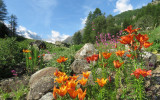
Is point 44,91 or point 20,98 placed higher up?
point 44,91

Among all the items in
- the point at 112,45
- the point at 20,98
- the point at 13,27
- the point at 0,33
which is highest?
the point at 13,27

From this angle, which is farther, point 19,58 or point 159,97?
point 19,58

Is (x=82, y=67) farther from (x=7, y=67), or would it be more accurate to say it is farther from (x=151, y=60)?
(x=7, y=67)

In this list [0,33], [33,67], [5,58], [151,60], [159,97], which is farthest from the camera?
[0,33]

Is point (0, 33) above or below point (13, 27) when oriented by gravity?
below

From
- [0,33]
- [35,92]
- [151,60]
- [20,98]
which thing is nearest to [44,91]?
[35,92]

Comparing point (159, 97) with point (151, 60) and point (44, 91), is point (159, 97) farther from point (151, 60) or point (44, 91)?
point (44, 91)

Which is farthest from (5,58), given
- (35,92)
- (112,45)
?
(112,45)

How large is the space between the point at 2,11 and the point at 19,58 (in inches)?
1779

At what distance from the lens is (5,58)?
461cm

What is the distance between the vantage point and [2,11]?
3806 centimetres

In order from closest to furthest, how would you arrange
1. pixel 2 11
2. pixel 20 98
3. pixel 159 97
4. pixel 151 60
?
1. pixel 159 97
2. pixel 20 98
3. pixel 151 60
4. pixel 2 11

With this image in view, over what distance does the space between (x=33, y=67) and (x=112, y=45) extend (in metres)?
4.49

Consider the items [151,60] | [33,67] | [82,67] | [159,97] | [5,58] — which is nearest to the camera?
[159,97]
